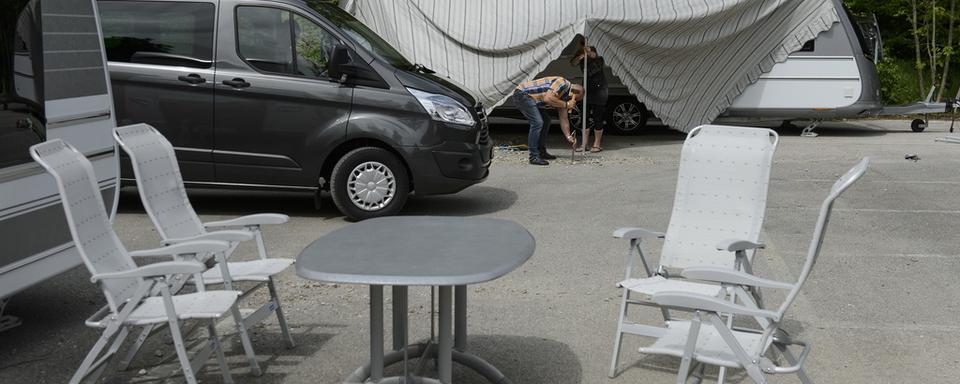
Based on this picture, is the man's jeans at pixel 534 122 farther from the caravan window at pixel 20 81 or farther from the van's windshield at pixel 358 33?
the caravan window at pixel 20 81

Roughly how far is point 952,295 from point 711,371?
244 cm

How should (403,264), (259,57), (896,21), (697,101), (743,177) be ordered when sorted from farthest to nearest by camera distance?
1. (896,21)
2. (697,101)
3. (259,57)
4. (743,177)
5. (403,264)

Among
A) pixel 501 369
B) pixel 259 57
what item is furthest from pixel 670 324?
pixel 259 57

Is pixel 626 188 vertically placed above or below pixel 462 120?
below

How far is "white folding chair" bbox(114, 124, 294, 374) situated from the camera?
17.0ft

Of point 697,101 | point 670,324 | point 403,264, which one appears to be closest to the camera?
point 403,264

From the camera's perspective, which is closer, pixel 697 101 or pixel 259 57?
pixel 259 57

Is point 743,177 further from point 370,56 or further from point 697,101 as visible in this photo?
point 697,101

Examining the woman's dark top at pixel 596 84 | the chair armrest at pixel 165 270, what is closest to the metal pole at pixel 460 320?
the chair armrest at pixel 165 270

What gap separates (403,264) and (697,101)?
41.7 ft

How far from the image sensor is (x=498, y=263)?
406cm

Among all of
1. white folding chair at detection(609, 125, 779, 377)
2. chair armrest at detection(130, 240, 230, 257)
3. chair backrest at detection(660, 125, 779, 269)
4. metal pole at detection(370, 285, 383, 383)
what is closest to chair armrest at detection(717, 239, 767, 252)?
white folding chair at detection(609, 125, 779, 377)

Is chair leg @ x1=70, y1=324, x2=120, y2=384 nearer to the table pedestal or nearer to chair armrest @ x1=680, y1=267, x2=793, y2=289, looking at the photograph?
the table pedestal

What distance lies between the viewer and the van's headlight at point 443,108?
9.10m
